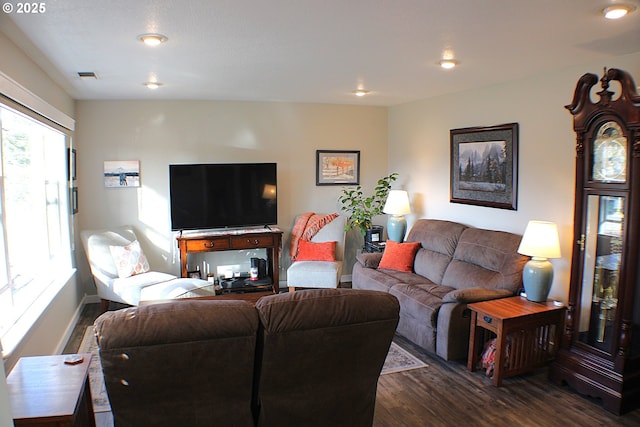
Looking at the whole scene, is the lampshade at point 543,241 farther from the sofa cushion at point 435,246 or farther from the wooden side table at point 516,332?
the sofa cushion at point 435,246

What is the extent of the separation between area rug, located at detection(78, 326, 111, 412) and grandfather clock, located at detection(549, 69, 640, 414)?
305cm

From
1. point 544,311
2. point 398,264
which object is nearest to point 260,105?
point 398,264

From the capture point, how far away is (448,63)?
350 cm

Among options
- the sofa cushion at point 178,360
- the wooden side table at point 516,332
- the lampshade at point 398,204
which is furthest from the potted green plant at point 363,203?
the sofa cushion at point 178,360

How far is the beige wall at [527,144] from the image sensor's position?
372 cm

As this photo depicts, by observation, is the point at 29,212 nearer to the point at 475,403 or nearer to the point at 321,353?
the point at 321,353

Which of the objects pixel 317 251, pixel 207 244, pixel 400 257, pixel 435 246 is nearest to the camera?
pixel 435 246

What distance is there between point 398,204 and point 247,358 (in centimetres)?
376

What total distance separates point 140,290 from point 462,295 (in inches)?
120

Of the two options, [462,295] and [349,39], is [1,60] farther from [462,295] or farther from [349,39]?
[462,295]

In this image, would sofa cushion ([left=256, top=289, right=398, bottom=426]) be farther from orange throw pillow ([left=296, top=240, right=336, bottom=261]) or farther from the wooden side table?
orange throw pillow ([left=296, top=240, right=336, bottom=261])

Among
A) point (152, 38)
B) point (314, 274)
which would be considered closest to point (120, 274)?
point (314, 274)

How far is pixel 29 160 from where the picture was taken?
12.4 feet

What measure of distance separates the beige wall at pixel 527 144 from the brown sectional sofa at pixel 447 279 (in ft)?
0.90
